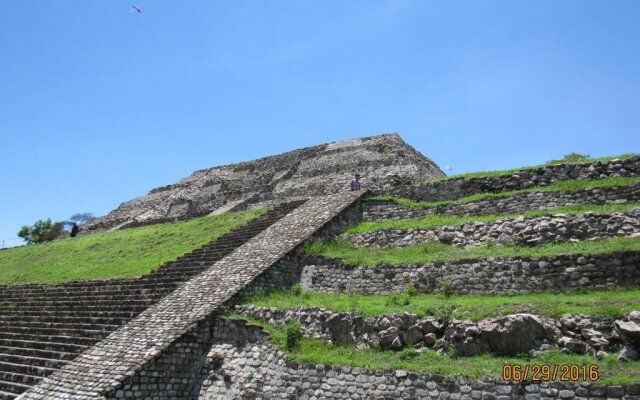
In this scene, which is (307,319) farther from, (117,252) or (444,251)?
(117,252)

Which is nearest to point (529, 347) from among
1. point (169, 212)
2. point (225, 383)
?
point (225, 383)

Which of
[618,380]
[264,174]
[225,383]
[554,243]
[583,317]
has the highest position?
[264,174]

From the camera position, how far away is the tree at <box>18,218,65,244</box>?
124ft

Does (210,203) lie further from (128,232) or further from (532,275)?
(532,275)

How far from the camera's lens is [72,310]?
14.5 meters

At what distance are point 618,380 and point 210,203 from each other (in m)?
24.5

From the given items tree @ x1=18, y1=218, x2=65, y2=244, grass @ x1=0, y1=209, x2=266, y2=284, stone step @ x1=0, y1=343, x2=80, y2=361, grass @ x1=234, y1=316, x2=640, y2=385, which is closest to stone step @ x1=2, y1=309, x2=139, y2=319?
stone step @ x1=0, y1=343, x2=80, y2=361

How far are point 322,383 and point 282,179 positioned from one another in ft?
62.0

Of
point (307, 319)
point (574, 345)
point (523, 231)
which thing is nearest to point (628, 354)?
point (574, 345)

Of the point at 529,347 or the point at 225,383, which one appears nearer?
the point at 529,347

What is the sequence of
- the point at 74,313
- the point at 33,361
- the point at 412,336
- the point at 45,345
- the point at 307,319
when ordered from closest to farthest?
the point at 412,336
the point at 307,319
the point at 33,361
the point at 45,345
the point at 74,313

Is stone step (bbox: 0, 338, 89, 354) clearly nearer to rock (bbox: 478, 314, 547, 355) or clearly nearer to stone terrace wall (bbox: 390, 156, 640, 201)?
rock (bbox: 478, 314, 547, 355)

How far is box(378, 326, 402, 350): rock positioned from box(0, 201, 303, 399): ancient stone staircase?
6830 millimetres

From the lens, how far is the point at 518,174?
14.5 metres
